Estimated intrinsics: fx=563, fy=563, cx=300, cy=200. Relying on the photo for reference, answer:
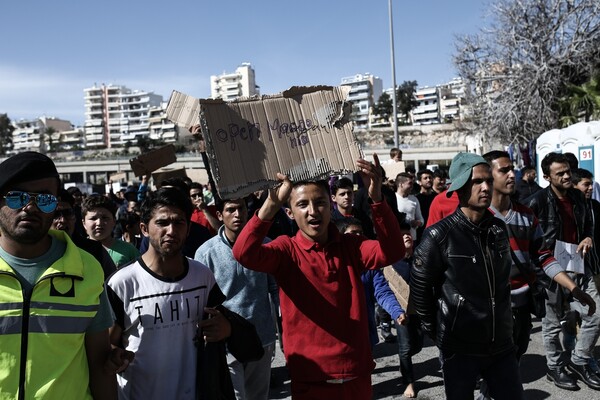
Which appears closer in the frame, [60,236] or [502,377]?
[60,236]

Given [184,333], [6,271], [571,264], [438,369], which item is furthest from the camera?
[438,369]

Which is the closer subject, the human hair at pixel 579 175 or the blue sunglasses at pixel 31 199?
the blue sunglasses at pixel 31 199

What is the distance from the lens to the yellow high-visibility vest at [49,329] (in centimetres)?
199

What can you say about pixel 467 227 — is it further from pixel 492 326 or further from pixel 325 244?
pixel 325 244

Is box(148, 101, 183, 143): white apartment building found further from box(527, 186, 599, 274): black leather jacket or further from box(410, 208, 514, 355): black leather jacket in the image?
box(410, 208, 514, 355): black leather jacket

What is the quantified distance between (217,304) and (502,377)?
1789 mm

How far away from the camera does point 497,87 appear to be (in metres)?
24.8

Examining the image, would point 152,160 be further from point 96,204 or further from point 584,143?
point 584,143

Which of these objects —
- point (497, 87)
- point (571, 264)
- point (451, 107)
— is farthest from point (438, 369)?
point (451, 107)

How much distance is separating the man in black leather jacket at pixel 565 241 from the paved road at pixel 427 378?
156mm

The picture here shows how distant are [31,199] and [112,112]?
614 feet

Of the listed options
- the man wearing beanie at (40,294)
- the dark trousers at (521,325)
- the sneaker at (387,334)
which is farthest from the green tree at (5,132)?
the man wearing beanie at (40,294)

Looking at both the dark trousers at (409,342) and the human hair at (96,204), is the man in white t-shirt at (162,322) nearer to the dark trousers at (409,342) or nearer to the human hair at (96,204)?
the human hair at (96,204)

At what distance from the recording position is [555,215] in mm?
5023
